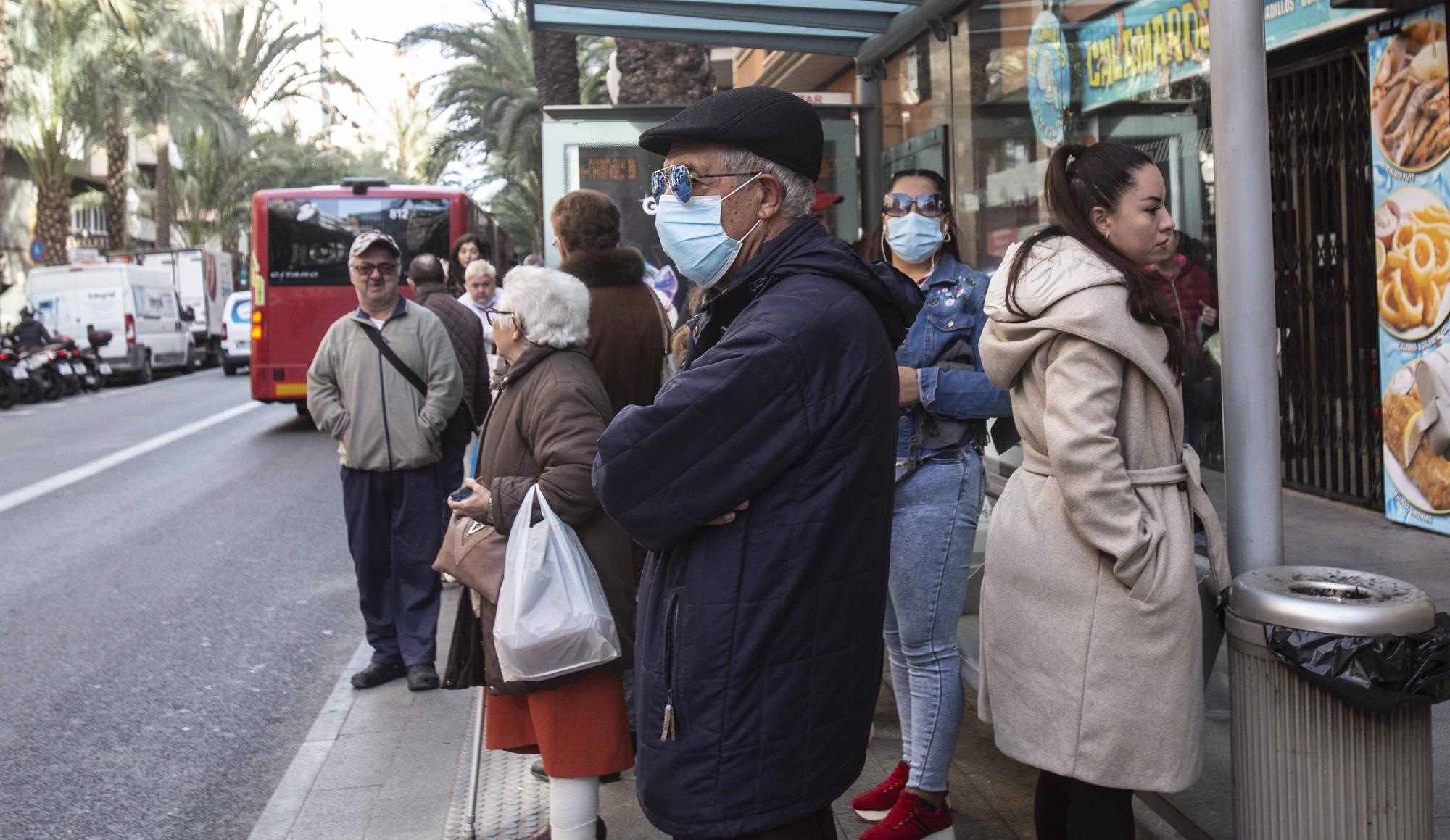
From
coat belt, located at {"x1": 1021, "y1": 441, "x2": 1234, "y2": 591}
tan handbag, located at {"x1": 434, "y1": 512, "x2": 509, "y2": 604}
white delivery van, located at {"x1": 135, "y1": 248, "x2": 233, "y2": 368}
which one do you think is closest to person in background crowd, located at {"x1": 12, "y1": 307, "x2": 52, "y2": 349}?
white delivery van, located at {"x1": 135, "y1": 248, "x2": 233, "y2": 368}

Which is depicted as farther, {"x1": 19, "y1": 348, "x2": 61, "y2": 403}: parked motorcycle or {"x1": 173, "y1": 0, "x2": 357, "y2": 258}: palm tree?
{"x1": 173, "y1": 0, "x2": 357, "y2": 258}: palm tree

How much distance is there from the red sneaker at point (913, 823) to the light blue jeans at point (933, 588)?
5cm

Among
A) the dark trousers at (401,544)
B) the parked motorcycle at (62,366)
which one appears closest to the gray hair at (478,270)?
the dark trousers at (401,544)

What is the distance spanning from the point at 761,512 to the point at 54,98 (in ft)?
108

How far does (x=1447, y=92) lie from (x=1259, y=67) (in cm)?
480

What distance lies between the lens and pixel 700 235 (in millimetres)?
2367

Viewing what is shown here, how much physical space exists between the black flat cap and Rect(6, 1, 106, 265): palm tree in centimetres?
2826

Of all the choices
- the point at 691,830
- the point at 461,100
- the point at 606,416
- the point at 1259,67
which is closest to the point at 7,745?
the point at 606,416

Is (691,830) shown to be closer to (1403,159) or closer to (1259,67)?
(1259,67)

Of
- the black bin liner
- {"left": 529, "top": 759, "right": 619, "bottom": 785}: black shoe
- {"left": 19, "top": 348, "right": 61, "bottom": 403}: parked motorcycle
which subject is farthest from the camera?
{"left": 19, "top": 348, "right": 61, "bottom": 403}: parked motorcycle

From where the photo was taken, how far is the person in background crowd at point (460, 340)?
20.2 ft

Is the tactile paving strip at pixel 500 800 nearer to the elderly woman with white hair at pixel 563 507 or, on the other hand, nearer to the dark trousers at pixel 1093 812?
the elderly woman with white hair at pixel 563 507

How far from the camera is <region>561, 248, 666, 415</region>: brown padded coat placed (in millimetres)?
4637

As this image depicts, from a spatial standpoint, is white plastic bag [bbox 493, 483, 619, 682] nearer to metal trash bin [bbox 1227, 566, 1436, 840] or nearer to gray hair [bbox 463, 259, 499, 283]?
metal trash bin [bbox 1227, 566, 1436, 840]
